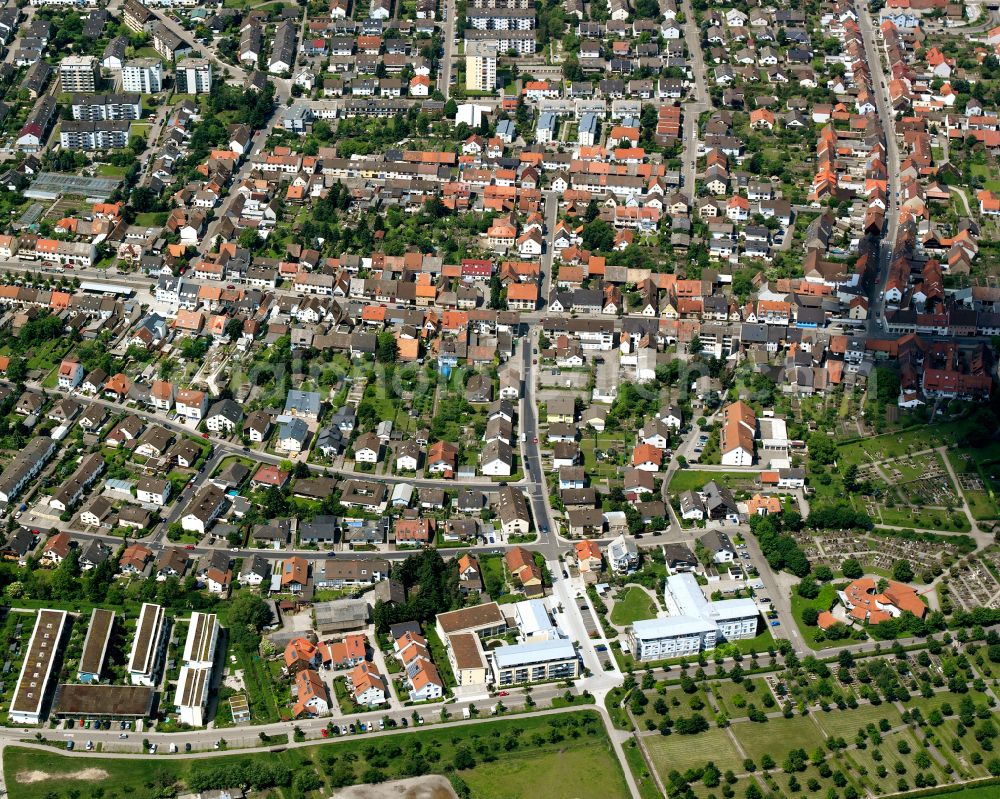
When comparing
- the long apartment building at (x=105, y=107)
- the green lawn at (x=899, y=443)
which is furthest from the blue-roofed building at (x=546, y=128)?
the green lawn at (x=899, y=443)

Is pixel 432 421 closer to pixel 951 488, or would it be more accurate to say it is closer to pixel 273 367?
pixel 273 367

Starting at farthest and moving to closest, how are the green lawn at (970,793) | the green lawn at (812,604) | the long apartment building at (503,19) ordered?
1. the long apartment building at (503,19)
2. the green lawn at (812,604)
3. the green lawn at (970,793)

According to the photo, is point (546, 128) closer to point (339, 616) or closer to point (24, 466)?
point (24, 466)

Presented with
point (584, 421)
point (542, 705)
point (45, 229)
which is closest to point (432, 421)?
point (584, 421)

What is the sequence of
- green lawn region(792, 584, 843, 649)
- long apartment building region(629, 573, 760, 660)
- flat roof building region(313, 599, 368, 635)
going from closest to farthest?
long apartment building region(629, 573, 760, 660)
flat roof building region(313, 599, 368, 635)
green lawn region(792, 584, 843, 649)

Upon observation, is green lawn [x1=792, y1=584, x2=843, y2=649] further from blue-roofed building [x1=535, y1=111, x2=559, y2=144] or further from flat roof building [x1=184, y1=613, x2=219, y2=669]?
blue-roofed building [x1=535, y1=111, x2=559, y2=144]

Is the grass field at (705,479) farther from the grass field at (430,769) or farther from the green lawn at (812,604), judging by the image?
the grass field at (430,769)

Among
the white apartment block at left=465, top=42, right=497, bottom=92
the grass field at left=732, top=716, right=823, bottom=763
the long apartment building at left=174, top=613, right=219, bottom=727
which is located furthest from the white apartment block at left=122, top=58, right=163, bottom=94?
the grass field at left=732, top=716, right=823, bottom=763
